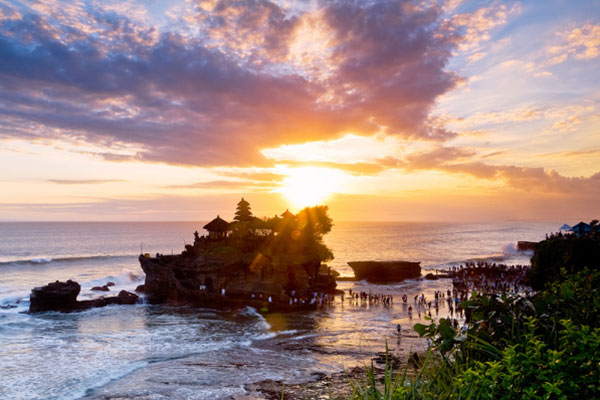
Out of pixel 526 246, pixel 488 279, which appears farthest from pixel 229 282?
pixel 526 246

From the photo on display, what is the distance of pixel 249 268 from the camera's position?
5109 cm

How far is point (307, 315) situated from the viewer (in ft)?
141

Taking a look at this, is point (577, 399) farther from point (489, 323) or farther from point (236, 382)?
point (236, 382)

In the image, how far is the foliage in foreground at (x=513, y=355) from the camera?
13.5 ft

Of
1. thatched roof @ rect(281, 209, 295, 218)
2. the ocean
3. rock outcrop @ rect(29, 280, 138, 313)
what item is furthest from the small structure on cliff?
rock outcrop @ rect(29, 280, 138, 313)

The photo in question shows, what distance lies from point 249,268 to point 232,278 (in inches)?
102

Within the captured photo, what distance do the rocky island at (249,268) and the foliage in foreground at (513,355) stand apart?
133 ft

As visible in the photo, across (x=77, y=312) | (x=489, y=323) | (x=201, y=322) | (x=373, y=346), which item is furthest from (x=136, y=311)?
(x=489, y=323)

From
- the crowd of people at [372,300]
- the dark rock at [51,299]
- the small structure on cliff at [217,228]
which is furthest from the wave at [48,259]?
the crowd of people at [372,300]

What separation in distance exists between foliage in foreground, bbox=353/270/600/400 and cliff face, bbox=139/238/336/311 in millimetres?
40764

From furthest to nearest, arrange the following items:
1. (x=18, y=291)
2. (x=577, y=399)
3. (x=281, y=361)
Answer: (x=18, y=291) < (x=281, y=361) < (x=577, y=399)

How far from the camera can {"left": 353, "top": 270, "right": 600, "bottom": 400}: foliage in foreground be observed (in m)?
4.11

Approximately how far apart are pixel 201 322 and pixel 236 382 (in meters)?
18.4

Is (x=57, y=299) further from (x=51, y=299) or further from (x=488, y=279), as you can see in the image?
(x=488, y=279)
